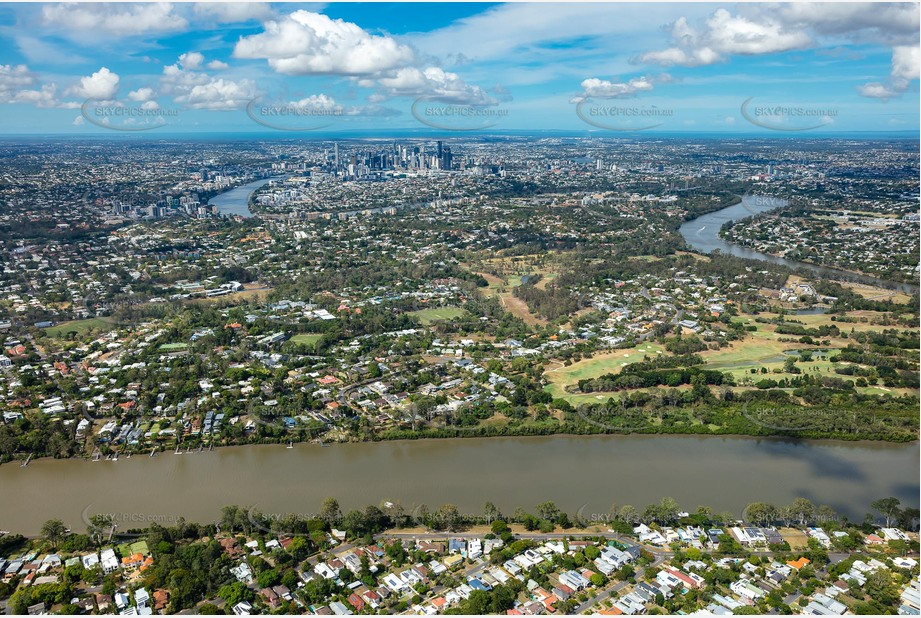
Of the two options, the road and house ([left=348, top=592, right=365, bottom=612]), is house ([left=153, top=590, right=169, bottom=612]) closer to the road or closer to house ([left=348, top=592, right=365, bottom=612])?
house ([left=348, top=592, right=365, bottom=612])

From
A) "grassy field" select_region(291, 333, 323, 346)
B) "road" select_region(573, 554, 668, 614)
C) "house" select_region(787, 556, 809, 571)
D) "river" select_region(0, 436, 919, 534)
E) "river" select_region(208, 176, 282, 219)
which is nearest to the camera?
"road" select_region(573, 554, 668, 614)

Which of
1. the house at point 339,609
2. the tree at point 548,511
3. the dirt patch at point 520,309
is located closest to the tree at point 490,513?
the tree at point 548,511

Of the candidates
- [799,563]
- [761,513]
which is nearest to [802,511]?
[761,513]

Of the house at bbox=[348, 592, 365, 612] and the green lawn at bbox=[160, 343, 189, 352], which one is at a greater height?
the green lawn at bbox=[160, 343, 189, 352]

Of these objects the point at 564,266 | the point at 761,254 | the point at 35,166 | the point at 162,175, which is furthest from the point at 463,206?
the point at 35,166

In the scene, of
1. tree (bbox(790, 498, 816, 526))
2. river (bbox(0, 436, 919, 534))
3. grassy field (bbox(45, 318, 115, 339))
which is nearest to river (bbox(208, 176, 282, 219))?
grassy field (bbox(45, 318, 115, 339))

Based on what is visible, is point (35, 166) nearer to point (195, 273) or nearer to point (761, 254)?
point (195, 273)
